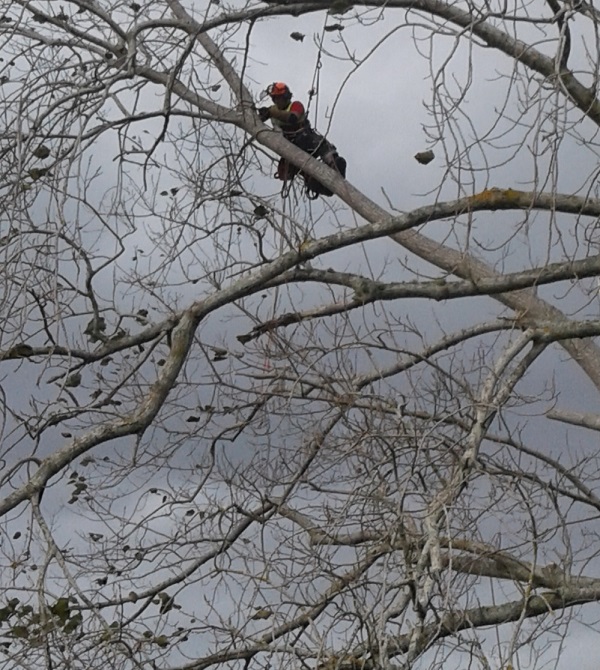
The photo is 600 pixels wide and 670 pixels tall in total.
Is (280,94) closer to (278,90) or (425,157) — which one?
(278,90)

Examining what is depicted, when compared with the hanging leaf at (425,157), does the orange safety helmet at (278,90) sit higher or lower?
higher

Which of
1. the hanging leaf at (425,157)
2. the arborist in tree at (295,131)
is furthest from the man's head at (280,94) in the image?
the hanging leaf at (425,157)

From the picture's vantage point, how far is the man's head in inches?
359

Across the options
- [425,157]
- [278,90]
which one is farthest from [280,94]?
[425,157]

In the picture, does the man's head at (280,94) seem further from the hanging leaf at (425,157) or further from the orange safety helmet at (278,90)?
the hanging leaf at (425,157)

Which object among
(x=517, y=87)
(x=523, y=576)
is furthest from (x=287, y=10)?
(x=523, y=576)

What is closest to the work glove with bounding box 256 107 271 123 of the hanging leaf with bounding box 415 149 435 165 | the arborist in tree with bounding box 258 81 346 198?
the arborist in tree with bounding box 258 81 346 198

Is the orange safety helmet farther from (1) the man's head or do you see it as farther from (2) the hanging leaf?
(2) the hanging leaf

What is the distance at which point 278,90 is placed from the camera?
9.17 m

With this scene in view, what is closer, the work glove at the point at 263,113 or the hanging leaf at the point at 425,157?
the hanging leaf at the point at 425,157

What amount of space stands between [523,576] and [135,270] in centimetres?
364

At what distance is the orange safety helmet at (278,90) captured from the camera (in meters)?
9.10

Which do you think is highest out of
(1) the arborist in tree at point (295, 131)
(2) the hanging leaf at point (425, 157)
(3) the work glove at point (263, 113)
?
(3) the work glove at point (263, 113)

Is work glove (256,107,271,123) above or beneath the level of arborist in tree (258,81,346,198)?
above
